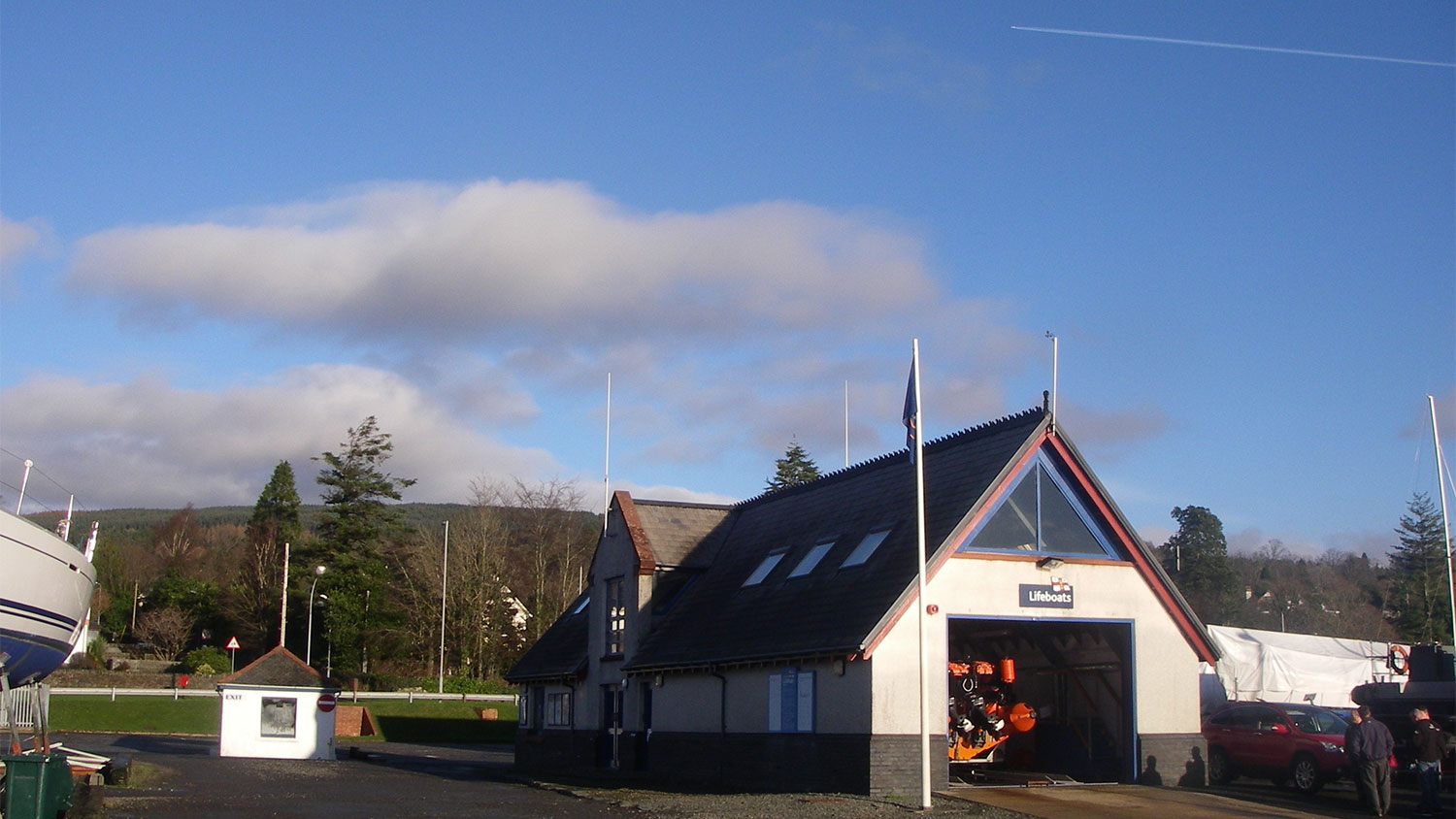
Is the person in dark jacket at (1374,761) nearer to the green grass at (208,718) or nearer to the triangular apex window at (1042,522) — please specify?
the triangular apex window at (1042,522)

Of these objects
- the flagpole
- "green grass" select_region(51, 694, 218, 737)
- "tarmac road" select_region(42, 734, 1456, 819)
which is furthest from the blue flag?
"green grass" select_region(51, 694, 218, 737)

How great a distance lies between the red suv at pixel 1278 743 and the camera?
77.7 ft

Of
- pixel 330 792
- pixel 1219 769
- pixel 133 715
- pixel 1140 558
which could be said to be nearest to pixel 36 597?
pixel 330 792

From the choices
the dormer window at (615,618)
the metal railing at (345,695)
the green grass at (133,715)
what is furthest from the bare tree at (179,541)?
the dormer window at (615,618)

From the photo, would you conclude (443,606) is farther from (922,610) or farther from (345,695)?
(922,610)

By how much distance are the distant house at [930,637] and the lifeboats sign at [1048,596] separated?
0.03 meters

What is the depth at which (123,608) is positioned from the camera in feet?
348

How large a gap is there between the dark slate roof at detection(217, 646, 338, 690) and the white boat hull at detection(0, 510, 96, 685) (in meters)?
14.4

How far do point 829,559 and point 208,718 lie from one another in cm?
4165

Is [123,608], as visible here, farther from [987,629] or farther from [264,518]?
[987,629]

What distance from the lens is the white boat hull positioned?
2225 centimetres

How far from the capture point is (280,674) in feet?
135

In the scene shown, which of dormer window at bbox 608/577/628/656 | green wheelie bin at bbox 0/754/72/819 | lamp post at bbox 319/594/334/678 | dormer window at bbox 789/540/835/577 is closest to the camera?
green wheelie bin at bbox 0/754/72/819

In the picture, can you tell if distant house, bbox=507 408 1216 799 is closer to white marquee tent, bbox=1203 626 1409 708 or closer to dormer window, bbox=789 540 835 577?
dormer window, bbox=789 540 835 577
